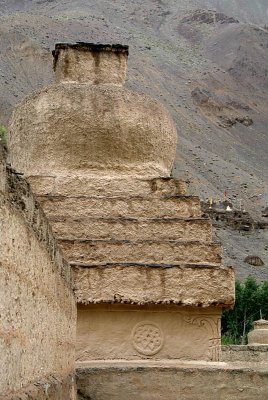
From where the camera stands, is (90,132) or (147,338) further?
(90,132)

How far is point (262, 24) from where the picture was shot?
100062 millimetres

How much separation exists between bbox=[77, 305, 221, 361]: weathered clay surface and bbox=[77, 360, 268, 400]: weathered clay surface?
0.76 metres

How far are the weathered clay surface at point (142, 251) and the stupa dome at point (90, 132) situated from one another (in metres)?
2.03

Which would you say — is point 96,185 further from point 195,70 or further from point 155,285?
point 195,70

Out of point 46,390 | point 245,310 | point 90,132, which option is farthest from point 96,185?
point 245,310

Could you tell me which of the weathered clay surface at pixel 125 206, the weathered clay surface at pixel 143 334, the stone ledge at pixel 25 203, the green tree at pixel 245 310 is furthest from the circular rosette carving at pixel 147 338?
the green tree at pixel 245 310

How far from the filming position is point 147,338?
26.6ft

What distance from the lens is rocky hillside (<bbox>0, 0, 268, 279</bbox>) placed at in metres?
56.9

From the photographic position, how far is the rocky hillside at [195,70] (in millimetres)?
56875

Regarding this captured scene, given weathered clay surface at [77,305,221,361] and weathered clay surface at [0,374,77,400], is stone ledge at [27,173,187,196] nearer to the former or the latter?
weathered clay surface at [77,305,221,361]

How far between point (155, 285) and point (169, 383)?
3.86 ft

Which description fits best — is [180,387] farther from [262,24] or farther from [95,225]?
[262,24]

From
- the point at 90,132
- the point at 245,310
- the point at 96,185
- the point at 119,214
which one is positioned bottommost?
the point at 119,214

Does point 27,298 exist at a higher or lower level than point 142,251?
lower
